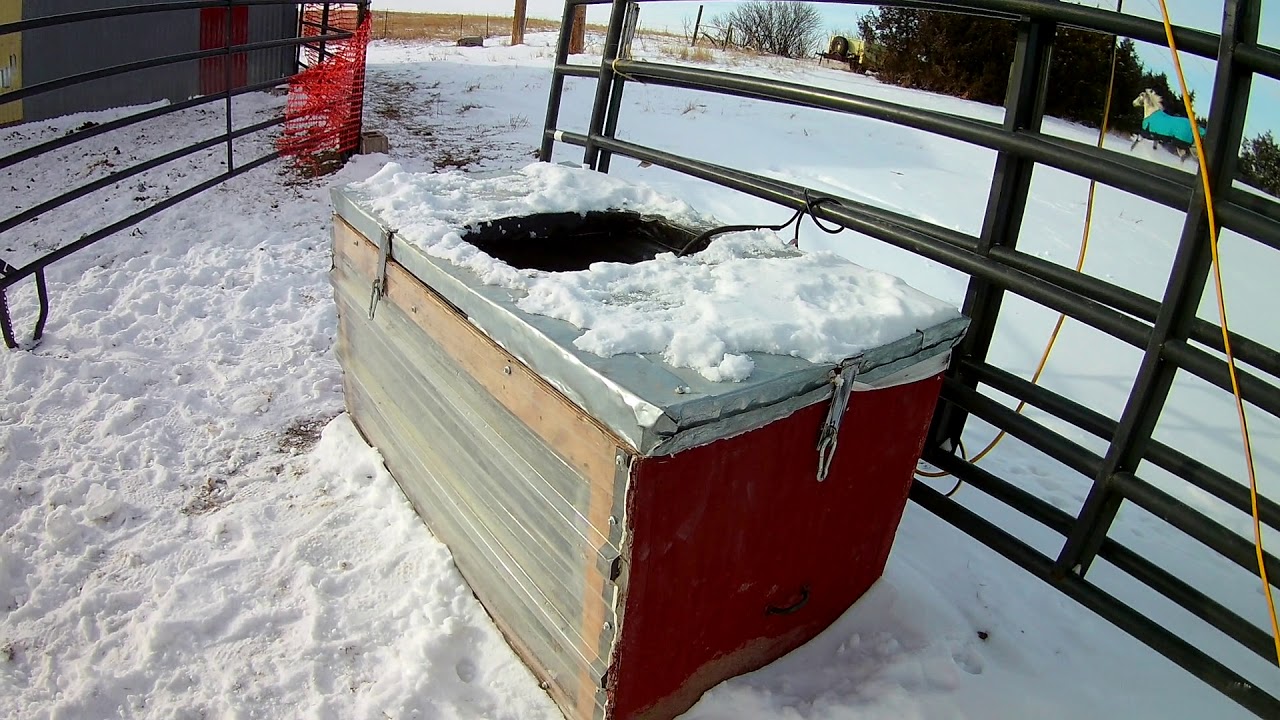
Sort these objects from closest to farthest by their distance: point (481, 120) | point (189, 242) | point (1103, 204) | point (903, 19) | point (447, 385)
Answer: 1. point (447, 385)
2. point (189, 242)
3. point (1103, 204)
4. point (481, 120)
5. point (903, 19)

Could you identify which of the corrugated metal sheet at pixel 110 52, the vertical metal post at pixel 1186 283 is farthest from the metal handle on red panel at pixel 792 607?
the corrugated metal sheet at pixel 110 52

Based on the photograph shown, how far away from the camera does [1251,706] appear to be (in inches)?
69.1

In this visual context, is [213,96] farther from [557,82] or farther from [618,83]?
[618,83]

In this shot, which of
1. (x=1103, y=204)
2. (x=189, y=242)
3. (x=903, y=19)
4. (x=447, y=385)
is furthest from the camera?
(x=903, y=19)

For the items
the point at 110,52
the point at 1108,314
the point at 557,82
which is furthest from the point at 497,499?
the point at 110,52

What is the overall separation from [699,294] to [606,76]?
1.79 meters

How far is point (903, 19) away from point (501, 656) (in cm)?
1397

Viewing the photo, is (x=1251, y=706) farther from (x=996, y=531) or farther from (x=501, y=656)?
(x=501, y=656)

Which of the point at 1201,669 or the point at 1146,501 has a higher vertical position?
the point at 1146,501

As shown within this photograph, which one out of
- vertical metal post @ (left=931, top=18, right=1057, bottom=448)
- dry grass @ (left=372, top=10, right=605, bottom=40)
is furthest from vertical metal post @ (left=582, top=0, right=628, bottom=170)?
dry grass @ (left=372, top=10, right=605, bottom=40)

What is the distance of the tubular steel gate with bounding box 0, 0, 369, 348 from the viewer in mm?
3773

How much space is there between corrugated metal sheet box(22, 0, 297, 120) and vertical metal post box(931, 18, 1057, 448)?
7.91 metres

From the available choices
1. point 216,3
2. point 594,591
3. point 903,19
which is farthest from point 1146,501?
point 903,19

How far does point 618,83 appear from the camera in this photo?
3.37 m
